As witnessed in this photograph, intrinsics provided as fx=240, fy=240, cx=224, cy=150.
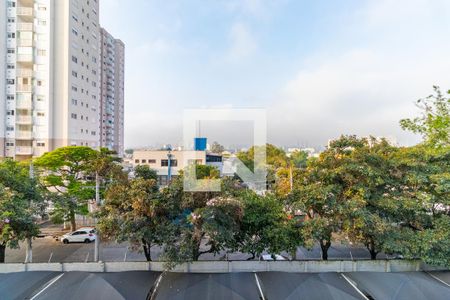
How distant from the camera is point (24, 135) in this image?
1836 centimetres

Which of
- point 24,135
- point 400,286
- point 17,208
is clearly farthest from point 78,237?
point 24,135

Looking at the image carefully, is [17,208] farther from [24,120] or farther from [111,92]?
[111,92]

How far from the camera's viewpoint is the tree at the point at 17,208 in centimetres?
573

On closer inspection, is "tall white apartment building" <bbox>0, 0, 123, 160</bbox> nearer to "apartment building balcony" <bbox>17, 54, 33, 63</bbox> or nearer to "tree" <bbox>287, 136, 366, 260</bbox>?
"apartment building balcony" <bbox>17, 54, 33, 63</bbox>

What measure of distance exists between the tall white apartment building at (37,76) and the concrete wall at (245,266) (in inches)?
621

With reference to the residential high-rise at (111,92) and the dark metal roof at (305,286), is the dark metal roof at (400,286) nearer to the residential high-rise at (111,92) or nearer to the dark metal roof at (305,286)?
the dark metal roof at (305,286)

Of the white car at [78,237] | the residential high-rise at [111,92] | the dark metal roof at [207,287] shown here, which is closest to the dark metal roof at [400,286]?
the dark metal roof at [207,287]

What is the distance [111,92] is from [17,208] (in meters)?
33.5

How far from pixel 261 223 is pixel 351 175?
2.68m

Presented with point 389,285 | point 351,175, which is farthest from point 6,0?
point 389,285

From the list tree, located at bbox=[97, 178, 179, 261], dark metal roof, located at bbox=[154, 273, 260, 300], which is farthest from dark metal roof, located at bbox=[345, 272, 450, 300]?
tree, located at bbox=[97, 178, 179, 261]

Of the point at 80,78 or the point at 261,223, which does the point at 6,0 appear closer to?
the point at 80,78

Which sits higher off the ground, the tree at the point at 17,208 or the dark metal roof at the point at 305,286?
the tree at the point at 17,208

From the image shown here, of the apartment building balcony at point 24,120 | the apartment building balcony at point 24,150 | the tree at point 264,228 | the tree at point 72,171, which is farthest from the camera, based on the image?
the apartment building balcony at point 24,150
